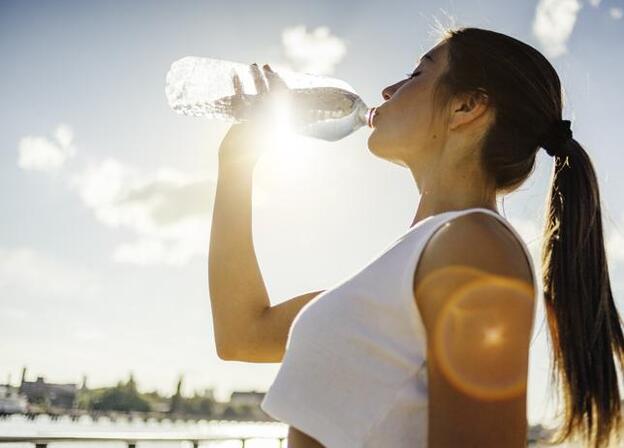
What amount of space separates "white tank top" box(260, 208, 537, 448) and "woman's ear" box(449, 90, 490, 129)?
1.42 feet

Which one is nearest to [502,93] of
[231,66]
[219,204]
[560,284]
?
[560,284]

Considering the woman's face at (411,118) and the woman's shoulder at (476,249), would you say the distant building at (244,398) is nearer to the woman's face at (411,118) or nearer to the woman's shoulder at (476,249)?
the woman's face at (411,118)

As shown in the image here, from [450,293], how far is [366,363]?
0.23 m

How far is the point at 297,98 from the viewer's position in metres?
2.16

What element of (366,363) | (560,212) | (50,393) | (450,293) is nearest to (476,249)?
(450,293)

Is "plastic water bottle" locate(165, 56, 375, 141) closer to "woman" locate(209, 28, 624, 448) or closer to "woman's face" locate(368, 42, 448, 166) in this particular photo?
"woman" locate(209, 28, 624, 448)

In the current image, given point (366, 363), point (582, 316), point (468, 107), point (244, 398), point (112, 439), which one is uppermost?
point (244, 398)

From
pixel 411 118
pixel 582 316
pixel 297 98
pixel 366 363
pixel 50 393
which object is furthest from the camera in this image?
pixel 50 393

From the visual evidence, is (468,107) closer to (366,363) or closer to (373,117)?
(373,117)

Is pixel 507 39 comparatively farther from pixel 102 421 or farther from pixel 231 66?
pixel 102 421

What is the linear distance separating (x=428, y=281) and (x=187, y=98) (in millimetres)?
1808

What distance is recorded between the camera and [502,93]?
1443 millimetres

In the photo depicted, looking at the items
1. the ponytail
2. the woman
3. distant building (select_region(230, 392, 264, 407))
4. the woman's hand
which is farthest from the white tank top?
distant building (select_region(230, 392, 264, 407))

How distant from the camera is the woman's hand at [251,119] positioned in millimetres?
1834
